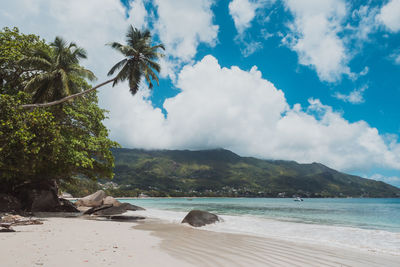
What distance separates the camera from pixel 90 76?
21.0 metres

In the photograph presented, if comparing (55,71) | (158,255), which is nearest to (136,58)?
(55,71)

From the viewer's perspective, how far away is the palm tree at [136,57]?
66.2 ft

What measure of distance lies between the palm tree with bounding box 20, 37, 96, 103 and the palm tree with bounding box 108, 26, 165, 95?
3334mm

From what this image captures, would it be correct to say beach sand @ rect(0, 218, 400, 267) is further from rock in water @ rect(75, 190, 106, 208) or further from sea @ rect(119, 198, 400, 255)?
rock in water @ rect(75, 190, 106, 208)

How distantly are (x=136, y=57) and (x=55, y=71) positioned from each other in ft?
21.2

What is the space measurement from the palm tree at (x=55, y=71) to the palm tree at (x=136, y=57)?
3334 mm

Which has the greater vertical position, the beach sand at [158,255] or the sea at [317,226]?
the beach sand at [158,255]

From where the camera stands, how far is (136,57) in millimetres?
20469

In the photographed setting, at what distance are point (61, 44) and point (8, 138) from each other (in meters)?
12.0

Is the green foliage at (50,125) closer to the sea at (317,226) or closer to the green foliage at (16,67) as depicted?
the green foliage at (16,67)

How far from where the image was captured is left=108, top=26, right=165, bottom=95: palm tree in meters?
20.2

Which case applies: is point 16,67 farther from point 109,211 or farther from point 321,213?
point 321,213

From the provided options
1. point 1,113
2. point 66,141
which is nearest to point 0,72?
point 66,141

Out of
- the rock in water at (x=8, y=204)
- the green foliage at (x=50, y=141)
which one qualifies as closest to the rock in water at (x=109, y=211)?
the green foliage at (x=50, y=141)
